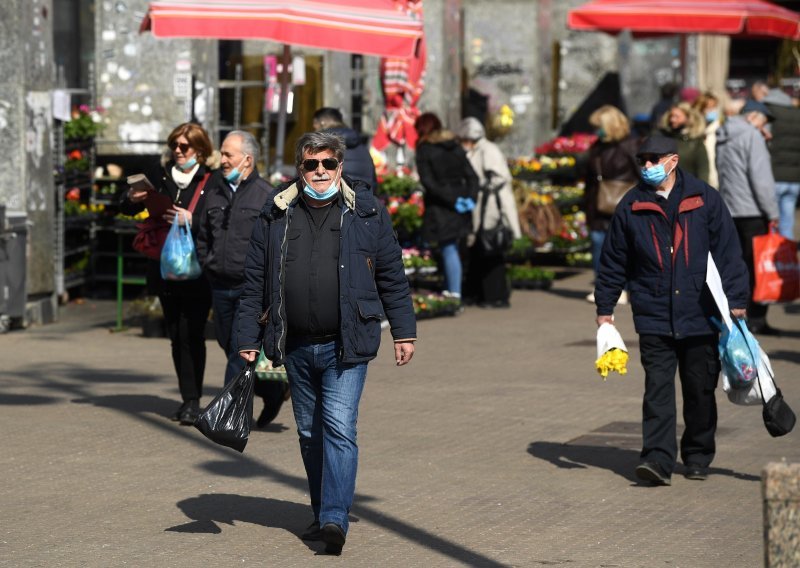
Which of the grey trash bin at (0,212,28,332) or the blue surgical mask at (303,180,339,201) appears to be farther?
the grey trash bin at (0,212,28,332)

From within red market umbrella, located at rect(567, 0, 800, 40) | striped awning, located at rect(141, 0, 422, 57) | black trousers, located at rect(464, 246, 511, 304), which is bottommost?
black trousers, located at rect(464, 246, 511, 304)

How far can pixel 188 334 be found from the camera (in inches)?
380

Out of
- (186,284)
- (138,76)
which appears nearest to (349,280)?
(186,284)

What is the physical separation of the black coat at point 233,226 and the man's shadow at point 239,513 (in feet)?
5.02

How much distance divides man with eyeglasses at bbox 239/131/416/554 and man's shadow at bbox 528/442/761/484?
6.51 ft

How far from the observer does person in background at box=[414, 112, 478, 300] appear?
14.5 m

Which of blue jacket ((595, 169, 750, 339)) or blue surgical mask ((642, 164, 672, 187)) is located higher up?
blue surgical mask ((642, 164, 672, 187))

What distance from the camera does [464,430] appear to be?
9391 millimetres

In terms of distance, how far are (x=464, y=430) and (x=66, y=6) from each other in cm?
1132

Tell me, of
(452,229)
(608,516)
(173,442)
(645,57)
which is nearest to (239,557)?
(608,516)

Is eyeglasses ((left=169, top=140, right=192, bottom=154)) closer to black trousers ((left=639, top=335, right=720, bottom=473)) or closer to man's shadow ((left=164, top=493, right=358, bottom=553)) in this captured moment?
man's shadow ((left=164, top=493, right=358, bottom=553))

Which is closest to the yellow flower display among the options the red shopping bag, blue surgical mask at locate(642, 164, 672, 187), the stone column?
blue surgical mask at locate(642, 164, 672, 187)

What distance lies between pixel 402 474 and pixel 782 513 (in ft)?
13.9

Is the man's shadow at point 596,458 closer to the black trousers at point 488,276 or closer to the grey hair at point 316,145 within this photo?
the grey hair at point 316,145
